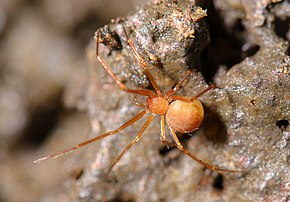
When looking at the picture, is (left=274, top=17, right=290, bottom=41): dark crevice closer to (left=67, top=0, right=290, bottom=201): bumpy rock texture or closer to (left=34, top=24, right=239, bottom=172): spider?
(left=67, top=0, right=290, bottom=201): bumpy rock texture

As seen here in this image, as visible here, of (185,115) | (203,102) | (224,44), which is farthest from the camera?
(224,44)

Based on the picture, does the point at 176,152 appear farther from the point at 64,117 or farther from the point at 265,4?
the point at 64,117

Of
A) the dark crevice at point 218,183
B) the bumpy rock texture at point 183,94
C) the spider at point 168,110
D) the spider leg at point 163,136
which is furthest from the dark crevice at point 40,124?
the dark crevice at point 218,183

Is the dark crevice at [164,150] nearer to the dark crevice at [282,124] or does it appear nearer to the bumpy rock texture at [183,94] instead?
the bumpy rock texture at [183,94]

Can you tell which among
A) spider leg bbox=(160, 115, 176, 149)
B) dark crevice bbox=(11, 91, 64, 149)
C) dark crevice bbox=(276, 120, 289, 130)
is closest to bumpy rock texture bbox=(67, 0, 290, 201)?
dark crevice bbox=(276, 120, 289, 130)

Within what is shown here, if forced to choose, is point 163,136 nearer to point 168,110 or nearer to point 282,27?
point 168,110

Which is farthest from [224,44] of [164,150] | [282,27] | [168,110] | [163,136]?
[164,150]
